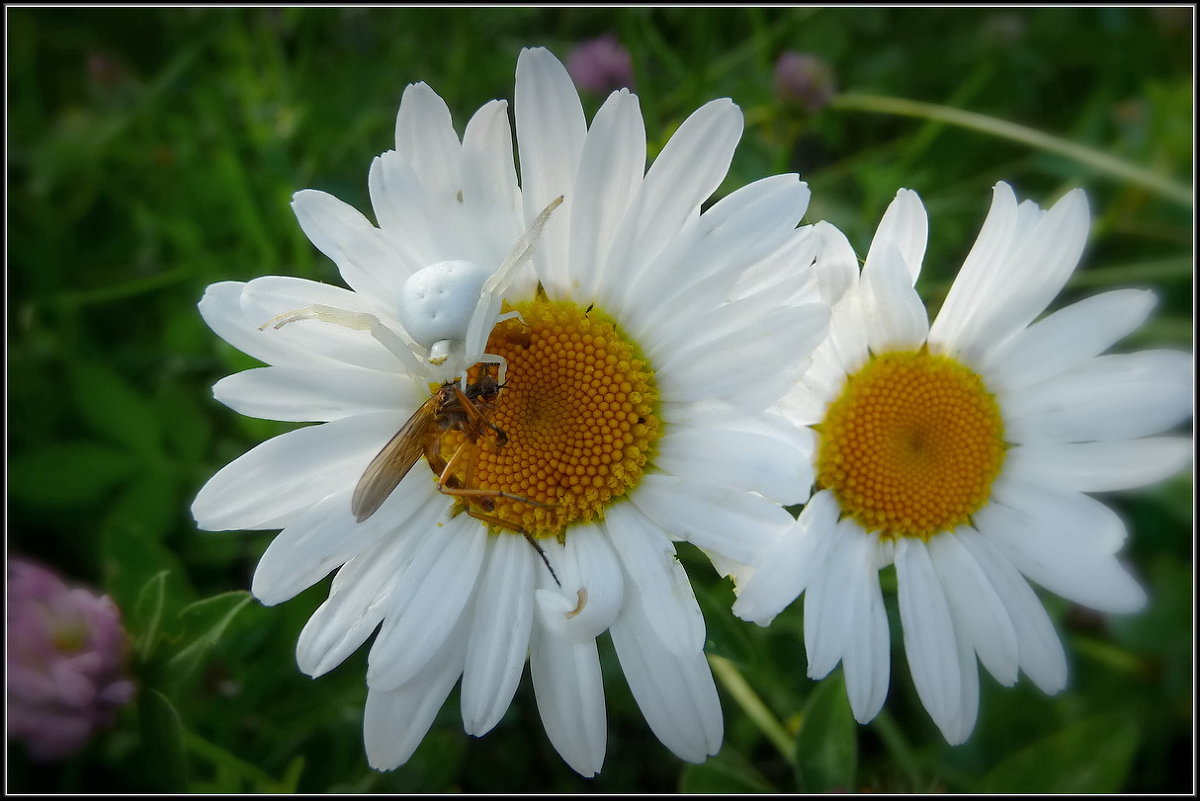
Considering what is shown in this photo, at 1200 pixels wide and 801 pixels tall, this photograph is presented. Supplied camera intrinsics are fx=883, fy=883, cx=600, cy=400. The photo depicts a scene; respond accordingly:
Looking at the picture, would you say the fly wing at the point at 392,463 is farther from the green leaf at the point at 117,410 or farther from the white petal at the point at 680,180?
the green leaf at the point at 117,410

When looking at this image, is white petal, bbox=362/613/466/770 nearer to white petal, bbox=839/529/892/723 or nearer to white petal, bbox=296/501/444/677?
white petal, bbox=296/501/444/677

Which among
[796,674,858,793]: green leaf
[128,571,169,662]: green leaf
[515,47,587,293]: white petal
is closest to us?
[515,47,587,293]: white petal

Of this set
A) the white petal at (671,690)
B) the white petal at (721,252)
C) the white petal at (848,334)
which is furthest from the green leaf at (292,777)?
the white petal at (848,334)

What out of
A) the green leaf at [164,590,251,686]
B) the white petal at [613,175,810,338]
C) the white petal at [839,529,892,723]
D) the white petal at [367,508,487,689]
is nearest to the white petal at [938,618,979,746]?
the white petal at [839,529,892,723]

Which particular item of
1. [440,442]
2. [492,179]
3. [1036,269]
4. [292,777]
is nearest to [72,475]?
[292,777]

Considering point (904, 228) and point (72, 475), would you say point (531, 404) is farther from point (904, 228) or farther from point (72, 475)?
Answer: point (72, 475)

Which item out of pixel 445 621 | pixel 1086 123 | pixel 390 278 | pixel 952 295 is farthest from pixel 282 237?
pixel 1086 123
